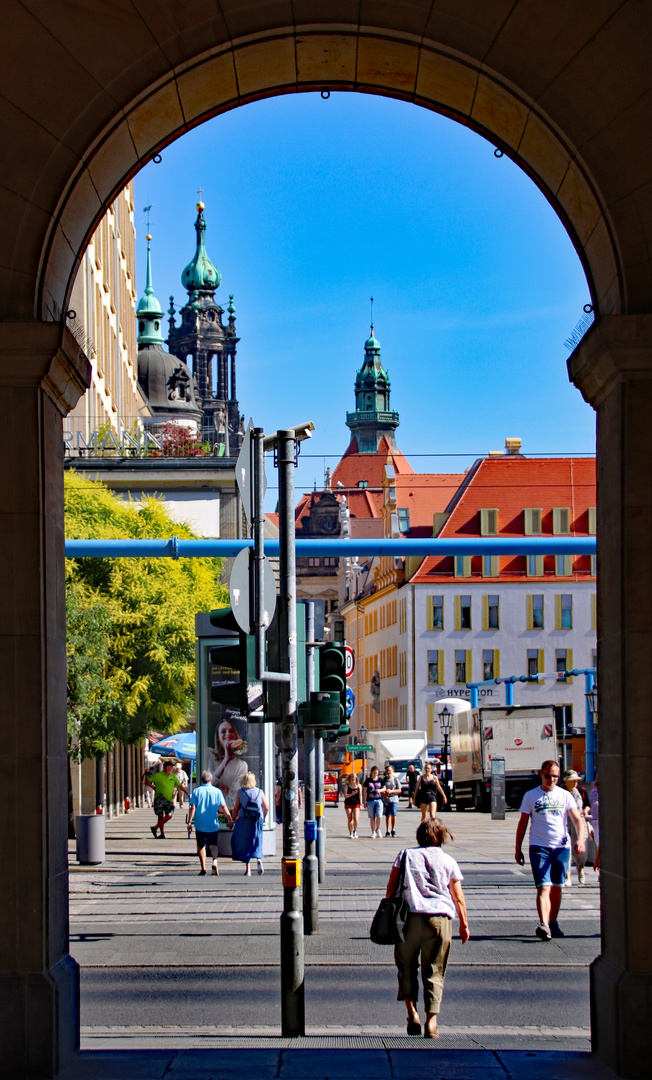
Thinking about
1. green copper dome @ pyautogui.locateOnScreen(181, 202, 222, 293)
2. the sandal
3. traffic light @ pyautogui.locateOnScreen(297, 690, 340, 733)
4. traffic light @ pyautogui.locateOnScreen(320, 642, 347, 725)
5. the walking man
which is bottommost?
the walking man

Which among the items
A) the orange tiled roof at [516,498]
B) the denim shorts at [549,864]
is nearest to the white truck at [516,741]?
the orange tiled roof at [516,498]

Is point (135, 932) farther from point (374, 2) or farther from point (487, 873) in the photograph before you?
point (374, 2)

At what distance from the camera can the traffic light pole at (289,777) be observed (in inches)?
357

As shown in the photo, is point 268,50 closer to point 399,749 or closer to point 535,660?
point 399,749

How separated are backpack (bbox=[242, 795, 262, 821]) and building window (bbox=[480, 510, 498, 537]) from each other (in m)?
58.6

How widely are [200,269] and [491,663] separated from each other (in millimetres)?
94120

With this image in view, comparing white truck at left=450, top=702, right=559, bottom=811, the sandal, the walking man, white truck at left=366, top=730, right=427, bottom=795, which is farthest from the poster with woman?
white truck at left=366, top=730, right=427, bottom=795

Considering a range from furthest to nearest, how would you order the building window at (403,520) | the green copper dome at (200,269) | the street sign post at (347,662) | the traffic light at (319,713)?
the green copper dome at (200,269)
the building window at (403,520)
the street sign post at (347,662)
the traffic light at (319,713)

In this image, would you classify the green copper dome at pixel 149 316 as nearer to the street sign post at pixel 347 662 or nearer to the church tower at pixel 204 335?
the church tower at pixel 204 335

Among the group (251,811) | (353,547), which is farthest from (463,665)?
(353,547)

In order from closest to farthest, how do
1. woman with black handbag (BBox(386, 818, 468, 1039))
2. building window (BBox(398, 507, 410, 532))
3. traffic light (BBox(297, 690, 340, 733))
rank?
woman with black handbag (BBox(386, 818, 468, 1039)) < traffic light (BBox(297, 690, 340, 733)) < building window (BBox(398, 507, 410, 532))

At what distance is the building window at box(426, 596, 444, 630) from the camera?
260ft

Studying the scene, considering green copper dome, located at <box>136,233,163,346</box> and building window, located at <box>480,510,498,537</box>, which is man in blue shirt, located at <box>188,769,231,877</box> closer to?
building window, located at <box>480,510,498,537</box>

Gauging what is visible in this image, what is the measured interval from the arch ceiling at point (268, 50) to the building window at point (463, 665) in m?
70.3
